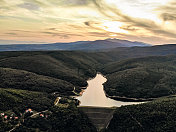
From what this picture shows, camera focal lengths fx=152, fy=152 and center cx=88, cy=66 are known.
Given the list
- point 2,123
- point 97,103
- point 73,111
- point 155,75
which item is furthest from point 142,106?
point 155,75

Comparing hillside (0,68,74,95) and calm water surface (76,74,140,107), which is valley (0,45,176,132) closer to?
hillside (0,68,74,95)

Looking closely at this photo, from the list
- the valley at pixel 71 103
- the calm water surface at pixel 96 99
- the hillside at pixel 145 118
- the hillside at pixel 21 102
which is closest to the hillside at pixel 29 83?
the valley at pixel 71 103

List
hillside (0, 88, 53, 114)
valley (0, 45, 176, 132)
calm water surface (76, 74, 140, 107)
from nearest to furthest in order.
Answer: valley (0, 45, 176, 132) < hillside (0, 88, 53, 114) < calm water surface (76, 74, 140, 107)

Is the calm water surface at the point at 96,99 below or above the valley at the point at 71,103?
below

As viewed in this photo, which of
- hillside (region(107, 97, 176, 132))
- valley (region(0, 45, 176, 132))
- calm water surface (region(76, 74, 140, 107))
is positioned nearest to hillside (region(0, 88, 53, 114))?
valley (region(0, 45, 176, 132))

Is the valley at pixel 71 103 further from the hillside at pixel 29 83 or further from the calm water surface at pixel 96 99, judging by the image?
the calm water surface at pixel 96 99

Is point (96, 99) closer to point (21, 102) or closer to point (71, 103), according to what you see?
point (71, 103)

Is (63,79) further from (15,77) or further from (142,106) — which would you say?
(142,106)

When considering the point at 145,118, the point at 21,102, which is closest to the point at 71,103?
the point at 21,102
